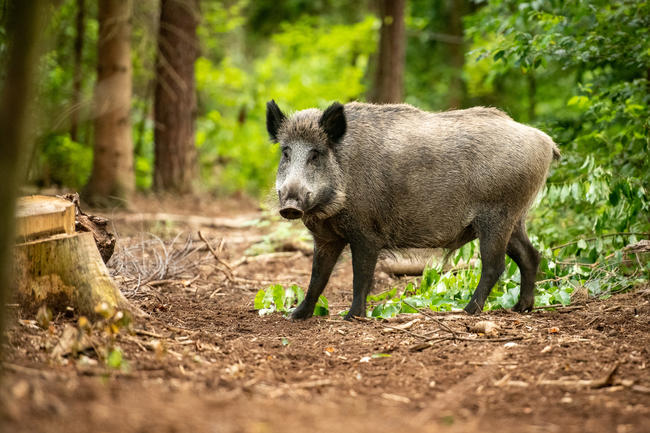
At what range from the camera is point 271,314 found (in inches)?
232

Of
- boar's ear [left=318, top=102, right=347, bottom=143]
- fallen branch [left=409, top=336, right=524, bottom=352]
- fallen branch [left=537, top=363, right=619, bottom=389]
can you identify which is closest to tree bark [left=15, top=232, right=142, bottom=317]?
fallen branch [left=409, top=336, right=524, bottom=352]

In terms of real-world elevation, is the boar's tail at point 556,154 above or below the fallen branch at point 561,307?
above

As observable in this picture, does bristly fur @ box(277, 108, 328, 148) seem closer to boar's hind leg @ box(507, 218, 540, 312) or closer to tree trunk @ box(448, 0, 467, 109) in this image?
boar's hind leg @ box(507, 218, 540, 312)

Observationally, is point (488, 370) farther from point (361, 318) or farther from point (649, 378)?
point (361, 318)

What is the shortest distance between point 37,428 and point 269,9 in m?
18.6

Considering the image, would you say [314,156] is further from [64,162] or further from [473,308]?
[64,162]

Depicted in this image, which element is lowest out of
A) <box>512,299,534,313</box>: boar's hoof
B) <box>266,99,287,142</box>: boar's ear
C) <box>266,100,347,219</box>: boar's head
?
<box>512,299,534,313</box>: boar's hoof

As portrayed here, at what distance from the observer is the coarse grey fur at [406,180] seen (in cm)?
562

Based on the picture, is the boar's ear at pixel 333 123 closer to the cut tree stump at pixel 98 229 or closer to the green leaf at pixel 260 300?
the green leaf at pixel 260 300

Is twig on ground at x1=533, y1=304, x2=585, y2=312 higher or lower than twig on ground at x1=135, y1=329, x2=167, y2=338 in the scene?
lower

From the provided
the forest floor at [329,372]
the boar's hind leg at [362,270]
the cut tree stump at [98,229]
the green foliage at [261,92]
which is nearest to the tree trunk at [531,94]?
the green foliage at [261,92]

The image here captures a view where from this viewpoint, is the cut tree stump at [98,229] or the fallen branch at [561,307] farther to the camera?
the fallen branch at [561,307]

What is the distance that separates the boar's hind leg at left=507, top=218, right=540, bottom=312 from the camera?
5.93m

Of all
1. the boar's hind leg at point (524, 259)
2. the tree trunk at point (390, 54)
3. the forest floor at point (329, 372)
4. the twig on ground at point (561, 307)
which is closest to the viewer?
the forest floor at point (329, 372)
